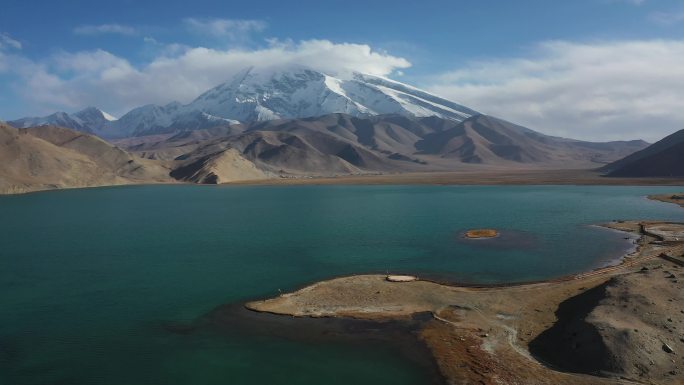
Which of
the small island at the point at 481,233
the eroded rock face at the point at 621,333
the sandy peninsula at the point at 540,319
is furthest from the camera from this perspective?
the small island at the point at 481,233

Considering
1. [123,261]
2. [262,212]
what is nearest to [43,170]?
[262,212]

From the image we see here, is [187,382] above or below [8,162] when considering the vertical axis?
below

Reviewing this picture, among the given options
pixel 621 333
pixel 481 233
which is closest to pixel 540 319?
pixel 621 333

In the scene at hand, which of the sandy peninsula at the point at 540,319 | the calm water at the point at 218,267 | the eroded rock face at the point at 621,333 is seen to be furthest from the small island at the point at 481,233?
the eroded rock face at the point at 621,333

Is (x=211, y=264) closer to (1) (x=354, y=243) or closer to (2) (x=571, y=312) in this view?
(1) (x=354, y=243)

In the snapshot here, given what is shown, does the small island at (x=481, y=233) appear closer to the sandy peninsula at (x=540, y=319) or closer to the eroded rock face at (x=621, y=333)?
the sandy peninsula at (x=540, y=319)
